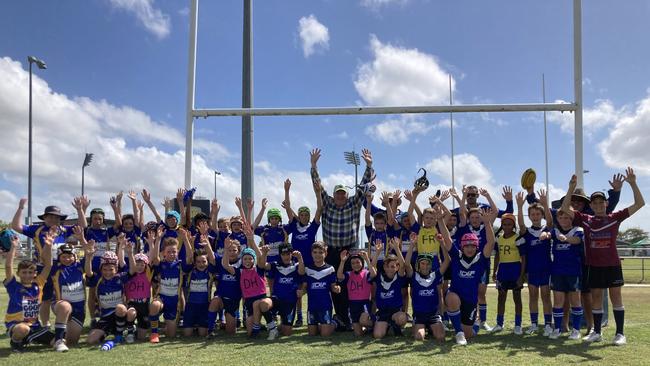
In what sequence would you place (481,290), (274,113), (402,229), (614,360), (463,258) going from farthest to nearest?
1. (274,113)
2. (402,229)
3. (481,290)
4. (463,258)
5. (614,360)

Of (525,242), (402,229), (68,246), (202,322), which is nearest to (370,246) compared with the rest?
(402,229)

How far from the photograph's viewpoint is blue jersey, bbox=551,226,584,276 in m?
6.79

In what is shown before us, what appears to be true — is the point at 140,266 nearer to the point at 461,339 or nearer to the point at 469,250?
the point at 461,339

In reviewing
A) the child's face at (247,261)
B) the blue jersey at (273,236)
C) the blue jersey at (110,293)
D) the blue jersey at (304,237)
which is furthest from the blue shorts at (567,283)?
the blue jersey at (110,293)

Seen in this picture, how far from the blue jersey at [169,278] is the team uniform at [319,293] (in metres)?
2.04

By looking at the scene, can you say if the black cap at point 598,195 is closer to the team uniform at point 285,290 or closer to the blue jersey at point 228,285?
the team uniform at point 285,290

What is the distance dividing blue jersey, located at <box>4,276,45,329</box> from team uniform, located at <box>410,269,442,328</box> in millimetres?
5368

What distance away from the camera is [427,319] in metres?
6.82

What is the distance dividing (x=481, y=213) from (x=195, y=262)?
4.59 metres

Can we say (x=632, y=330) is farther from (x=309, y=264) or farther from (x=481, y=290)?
(x=309, y=264)

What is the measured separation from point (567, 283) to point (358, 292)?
3053 mm

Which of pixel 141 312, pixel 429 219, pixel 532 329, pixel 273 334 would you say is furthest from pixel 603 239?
pixel 141 312

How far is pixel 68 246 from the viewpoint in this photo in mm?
7273

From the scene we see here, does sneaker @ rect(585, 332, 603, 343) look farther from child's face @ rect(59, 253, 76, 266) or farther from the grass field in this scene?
child's face @ rect(59, 253, 76, 266)
